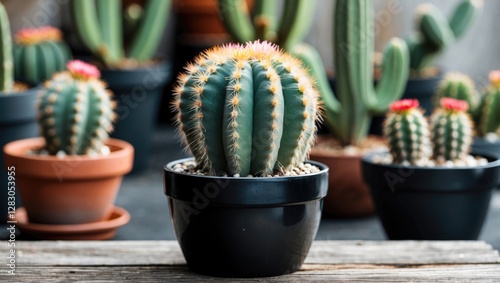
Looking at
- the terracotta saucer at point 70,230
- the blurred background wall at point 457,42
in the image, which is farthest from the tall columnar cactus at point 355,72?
the blurred background wall at point 457,42

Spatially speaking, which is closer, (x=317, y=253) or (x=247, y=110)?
(x=247, y=110)

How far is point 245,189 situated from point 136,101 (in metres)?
2.26

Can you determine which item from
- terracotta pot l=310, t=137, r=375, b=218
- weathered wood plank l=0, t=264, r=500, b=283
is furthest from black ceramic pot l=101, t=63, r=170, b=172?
weathered wood plank l=0, t=264, r=500, b=283

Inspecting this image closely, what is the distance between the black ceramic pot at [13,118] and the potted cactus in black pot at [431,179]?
114 centimetres

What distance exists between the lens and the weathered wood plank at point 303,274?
1555 mm

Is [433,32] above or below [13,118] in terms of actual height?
above

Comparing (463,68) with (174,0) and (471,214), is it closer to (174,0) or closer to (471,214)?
(174,0)

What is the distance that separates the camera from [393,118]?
8.02 ft

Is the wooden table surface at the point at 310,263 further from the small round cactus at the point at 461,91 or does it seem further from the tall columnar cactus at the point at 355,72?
the small round cactus at the point at 461,91

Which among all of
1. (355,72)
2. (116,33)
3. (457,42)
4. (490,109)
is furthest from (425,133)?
(457,42)

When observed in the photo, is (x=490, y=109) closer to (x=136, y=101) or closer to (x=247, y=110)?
(x=136, y=101)

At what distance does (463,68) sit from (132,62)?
1.94 m

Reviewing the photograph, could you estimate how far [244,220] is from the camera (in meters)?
1.51

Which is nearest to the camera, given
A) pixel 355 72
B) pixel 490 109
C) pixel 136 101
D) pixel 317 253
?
pixel 317 253
